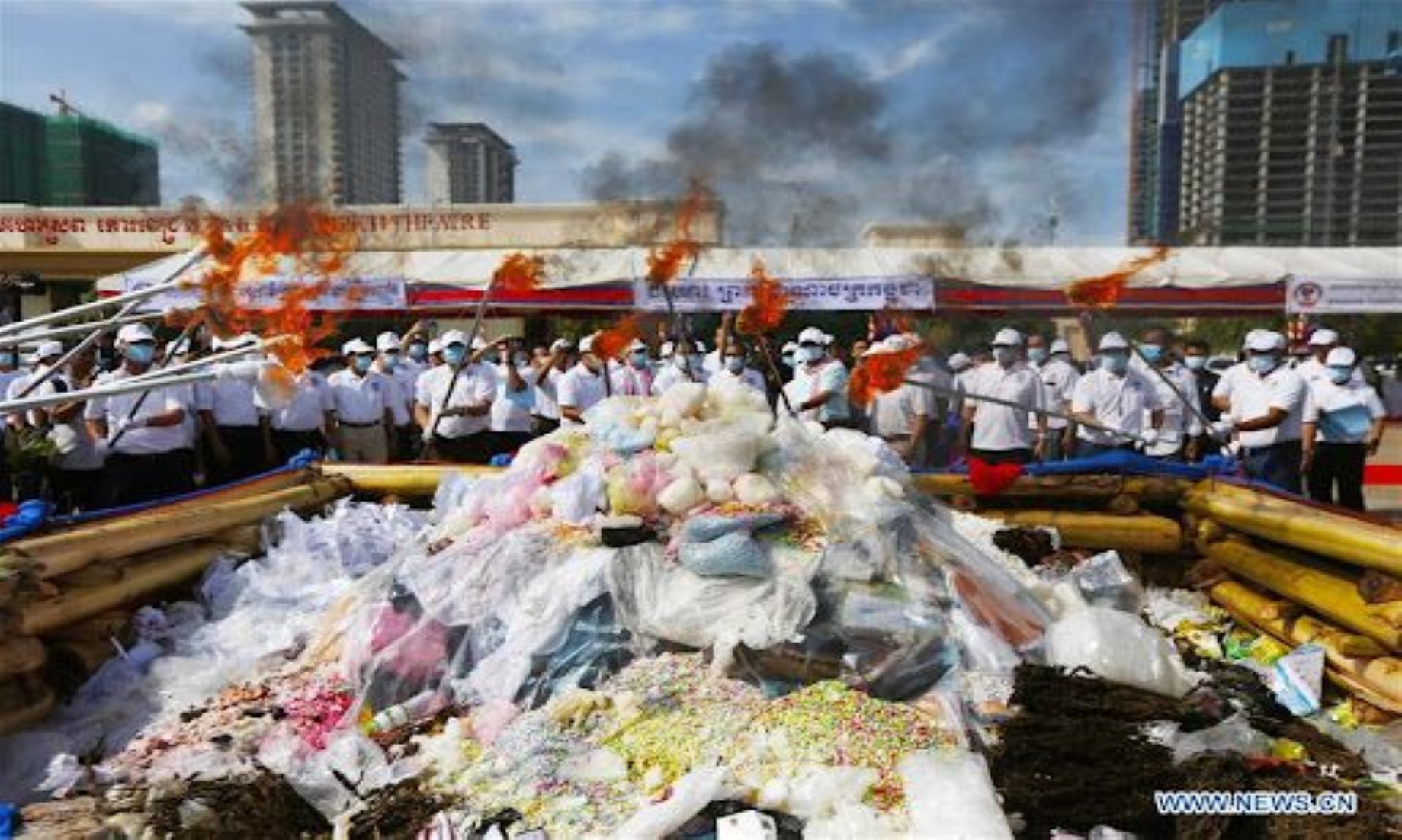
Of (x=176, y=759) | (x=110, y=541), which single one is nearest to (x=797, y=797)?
(x=176, y=759)

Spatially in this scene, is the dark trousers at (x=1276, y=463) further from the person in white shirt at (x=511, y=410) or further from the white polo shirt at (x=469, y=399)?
the white polo shirt at (x=469, y=399)

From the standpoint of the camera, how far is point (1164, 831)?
3.01 meters

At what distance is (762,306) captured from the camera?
9883 millimetres

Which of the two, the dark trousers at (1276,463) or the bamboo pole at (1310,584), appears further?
the dark trousers at (1276,463)

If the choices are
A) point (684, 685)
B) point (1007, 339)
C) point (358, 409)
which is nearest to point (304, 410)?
point (358, 409)

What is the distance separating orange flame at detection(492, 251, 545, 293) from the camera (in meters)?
11.4

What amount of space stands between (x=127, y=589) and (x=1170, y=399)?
820 centimetres

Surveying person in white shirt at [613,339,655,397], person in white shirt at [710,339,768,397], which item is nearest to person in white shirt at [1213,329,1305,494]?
person in white shirt at [710,339,768,397]

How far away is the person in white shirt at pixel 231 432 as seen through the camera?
835 cm

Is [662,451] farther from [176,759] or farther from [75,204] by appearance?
[75,204]

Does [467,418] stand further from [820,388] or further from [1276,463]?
[1276,463]

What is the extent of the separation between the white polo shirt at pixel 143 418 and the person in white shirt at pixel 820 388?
4.44 m

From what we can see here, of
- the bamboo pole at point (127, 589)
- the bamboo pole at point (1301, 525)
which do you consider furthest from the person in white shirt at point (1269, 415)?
the bamboo pole at point (127, 589)

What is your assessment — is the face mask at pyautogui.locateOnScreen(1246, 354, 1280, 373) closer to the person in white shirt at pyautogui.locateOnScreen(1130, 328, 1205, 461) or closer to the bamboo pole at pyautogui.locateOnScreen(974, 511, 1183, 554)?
the person in white shirt at pyautogui.locateOnScreen(1130, 328, 1205, 461)
